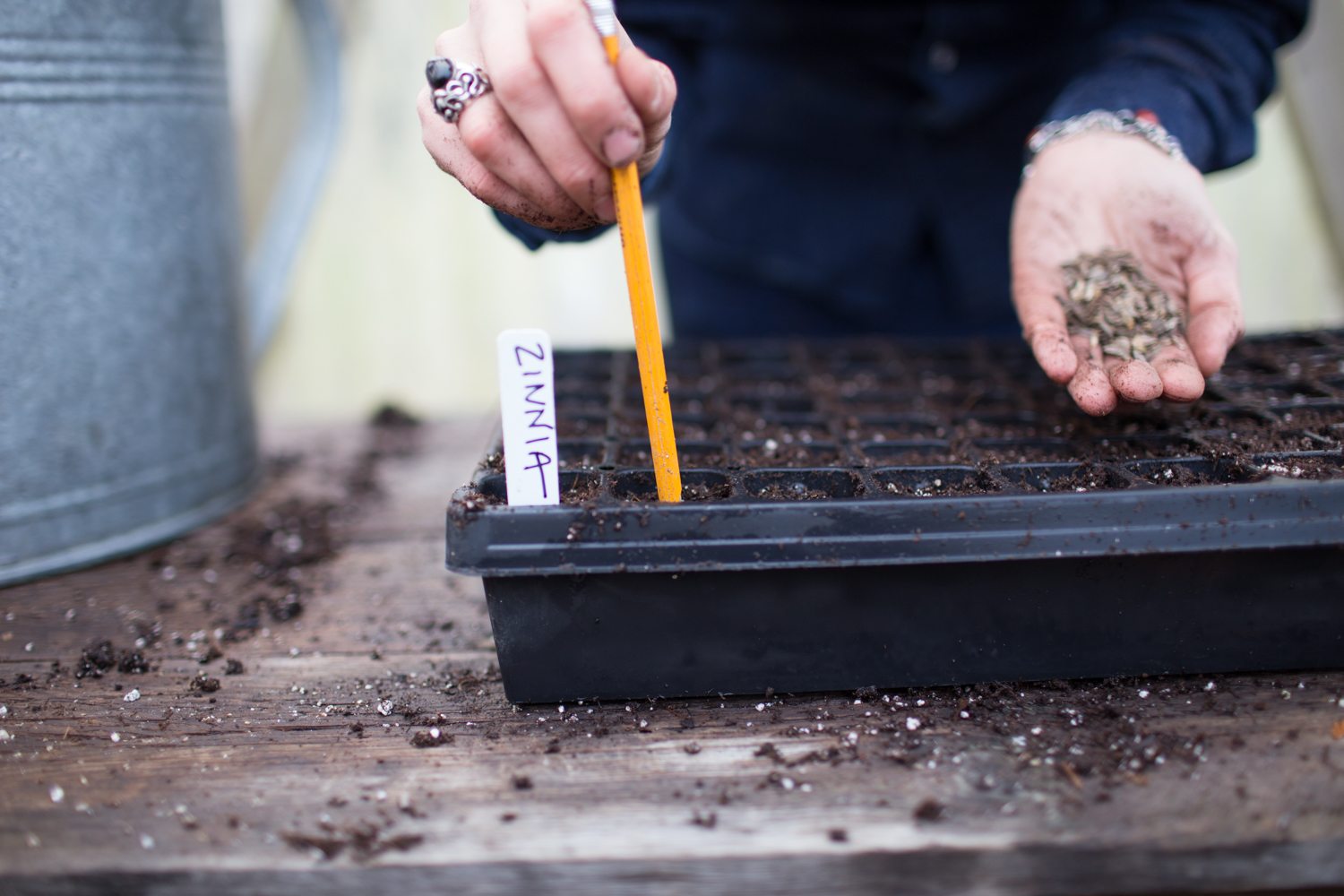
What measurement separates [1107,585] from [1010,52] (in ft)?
2.96

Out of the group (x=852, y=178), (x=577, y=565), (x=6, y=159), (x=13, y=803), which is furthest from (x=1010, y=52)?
(x=13, y=803)

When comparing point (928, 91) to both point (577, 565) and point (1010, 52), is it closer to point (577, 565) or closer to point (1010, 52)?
point (1010, 52)

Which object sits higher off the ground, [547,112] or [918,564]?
[547,112]

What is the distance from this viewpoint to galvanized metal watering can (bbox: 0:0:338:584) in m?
0.91

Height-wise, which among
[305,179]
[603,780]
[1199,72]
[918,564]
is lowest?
[603,780]

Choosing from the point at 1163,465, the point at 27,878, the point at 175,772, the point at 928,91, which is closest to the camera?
the point at 27,878

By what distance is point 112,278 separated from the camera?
97 cm

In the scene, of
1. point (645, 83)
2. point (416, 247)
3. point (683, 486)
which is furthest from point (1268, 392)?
point (416, 247)

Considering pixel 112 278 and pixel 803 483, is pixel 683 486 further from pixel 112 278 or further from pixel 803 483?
pixel 112 278

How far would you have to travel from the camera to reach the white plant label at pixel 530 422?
0.68 m

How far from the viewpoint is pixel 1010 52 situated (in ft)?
4.26

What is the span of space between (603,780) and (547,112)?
47 centimetres

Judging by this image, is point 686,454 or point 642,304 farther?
point 686,454

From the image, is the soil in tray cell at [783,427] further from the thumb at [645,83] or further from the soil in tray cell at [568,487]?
the thumb at [645,83]
